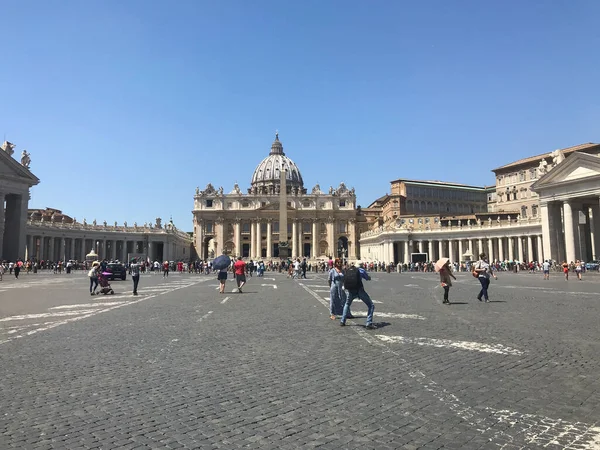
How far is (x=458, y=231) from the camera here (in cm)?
7456

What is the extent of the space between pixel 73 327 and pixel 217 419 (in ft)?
23.3

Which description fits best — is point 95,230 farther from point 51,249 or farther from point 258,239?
point 258,239

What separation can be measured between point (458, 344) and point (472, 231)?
68.8m

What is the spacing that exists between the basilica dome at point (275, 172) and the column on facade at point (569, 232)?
3612 inches

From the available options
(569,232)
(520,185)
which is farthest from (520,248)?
(569,232)

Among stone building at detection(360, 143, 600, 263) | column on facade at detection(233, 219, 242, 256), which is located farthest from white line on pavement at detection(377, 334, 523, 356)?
column on facade at detection(233, 219, 242, 256)

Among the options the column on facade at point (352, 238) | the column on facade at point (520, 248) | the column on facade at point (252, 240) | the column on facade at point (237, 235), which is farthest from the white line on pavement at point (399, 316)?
the column on facade at point (352, 238)

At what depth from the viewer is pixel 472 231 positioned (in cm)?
7219

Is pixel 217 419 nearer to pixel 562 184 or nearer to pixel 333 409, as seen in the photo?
pixel 333 409

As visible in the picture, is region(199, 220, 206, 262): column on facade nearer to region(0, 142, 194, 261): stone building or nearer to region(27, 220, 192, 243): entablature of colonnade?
region(0, 142, 194, 261): stone building

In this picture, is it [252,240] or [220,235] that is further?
[220,235]

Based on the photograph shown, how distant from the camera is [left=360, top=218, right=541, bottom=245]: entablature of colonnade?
213 ft

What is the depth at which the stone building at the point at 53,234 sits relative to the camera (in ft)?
180

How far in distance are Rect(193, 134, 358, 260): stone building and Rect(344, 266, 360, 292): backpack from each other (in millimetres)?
97694
